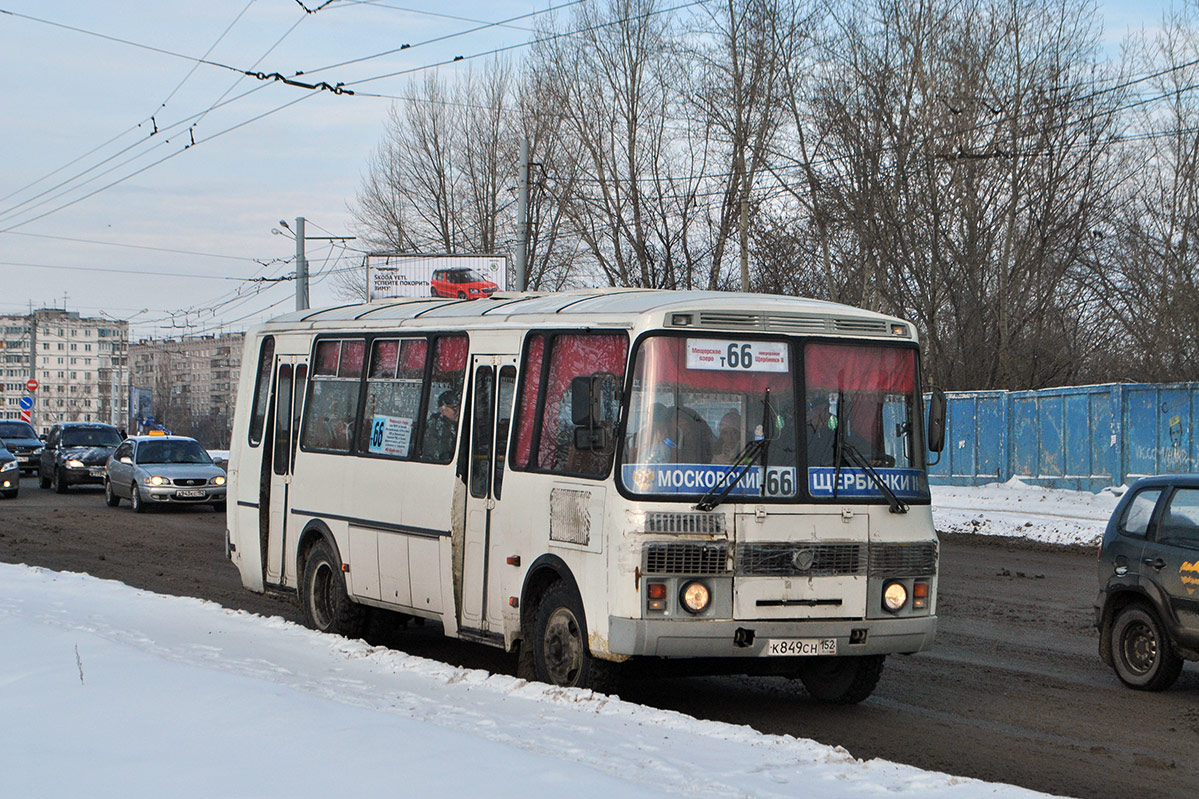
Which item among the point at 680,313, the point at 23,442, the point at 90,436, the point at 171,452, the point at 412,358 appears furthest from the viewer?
the point at 23,442

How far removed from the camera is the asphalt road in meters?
7.56

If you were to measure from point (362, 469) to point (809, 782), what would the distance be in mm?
6284

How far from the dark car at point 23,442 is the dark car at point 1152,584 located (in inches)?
1435

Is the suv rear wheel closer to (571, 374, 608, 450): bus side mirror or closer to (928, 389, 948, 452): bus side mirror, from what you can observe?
(928, 389, 948, 452): bus side mirror

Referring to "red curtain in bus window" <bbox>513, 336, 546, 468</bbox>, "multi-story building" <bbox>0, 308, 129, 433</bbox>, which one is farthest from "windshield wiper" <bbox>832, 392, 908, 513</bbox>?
"multi-story building" <bbox>0, 308, 129, 433</bbox>

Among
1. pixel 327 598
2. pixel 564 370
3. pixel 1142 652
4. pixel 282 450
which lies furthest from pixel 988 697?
pixel 282 450

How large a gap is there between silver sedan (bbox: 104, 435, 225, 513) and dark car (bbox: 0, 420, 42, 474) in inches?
509

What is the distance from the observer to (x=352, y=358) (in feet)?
40.2

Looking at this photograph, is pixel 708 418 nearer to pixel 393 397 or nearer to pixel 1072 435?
pixel 393 397

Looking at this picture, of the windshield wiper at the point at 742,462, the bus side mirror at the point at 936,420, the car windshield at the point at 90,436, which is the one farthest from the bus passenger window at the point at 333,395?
the car windshield at the point at 90,436

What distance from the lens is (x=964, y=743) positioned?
26.4ft

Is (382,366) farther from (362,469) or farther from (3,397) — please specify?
(3,397)

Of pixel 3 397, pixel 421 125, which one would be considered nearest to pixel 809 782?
pixel 421 125

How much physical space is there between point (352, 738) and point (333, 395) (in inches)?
244
